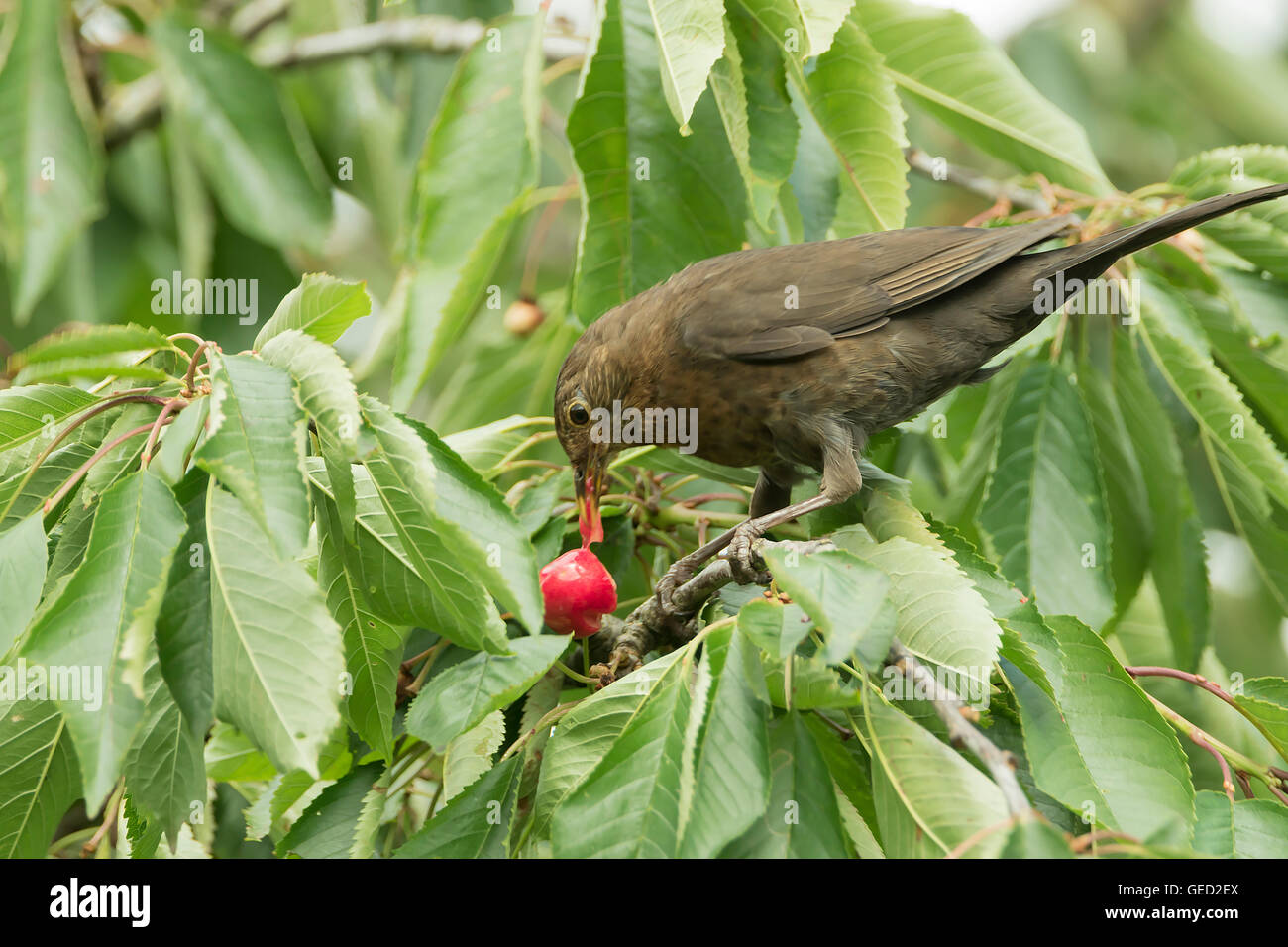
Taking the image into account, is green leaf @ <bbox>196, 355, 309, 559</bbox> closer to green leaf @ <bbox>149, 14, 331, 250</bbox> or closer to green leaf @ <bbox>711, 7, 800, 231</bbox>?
green leaf @ <bbox>711, 7, 800, 231</bbox>

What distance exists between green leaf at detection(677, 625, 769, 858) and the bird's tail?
148 cm

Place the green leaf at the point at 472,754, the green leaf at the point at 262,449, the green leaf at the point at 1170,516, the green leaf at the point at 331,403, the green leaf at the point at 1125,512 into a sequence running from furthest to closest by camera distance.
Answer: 1. the green leaf at the point at 1125,512
2. the green leaf at the point at 1170,516
3. the green leaf at the point at 472,754
4. the green leaf at the point at 331,403
5. the green leaf at the point at 262,449

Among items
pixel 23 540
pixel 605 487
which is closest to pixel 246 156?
pixel 605 487

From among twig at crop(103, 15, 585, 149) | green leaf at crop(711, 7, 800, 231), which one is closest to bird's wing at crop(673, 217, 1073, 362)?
green leaf at crop(711, 7, 800, 231)

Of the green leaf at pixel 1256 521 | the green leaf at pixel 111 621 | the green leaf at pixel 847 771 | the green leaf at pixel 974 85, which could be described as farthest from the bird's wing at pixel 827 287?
the green leaf at pixel 111 621

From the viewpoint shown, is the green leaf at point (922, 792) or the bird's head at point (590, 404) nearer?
the green leaf at point (922, 792)

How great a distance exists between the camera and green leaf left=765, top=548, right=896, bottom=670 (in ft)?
5.04

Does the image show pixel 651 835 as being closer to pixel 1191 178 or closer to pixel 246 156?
pixel 1191 178

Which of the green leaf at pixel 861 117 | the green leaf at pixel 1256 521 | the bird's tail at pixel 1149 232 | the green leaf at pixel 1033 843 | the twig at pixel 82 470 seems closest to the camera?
the green leaf at pixel 1033 843

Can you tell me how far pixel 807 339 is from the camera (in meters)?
2.87

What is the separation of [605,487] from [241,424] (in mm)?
1275

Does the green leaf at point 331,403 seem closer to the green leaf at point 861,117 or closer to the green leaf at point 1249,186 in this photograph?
the green leaf at point 861,117

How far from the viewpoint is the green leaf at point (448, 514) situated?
164cm

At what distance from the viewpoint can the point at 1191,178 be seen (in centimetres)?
304
